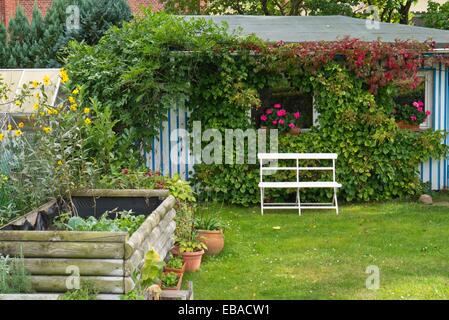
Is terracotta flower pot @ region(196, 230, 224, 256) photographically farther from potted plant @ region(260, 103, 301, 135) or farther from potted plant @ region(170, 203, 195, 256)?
potted plant @ region(260, 103, 301, 135)

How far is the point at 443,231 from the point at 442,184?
350 cm

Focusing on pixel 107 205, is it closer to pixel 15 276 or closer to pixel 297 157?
pixel 15 276

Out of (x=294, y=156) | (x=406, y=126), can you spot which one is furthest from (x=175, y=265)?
(x=406, y=126)

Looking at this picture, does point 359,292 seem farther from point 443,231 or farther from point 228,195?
point 228,195

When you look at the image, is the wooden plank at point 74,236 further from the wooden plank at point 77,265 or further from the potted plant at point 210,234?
the potted plant at point 210,234

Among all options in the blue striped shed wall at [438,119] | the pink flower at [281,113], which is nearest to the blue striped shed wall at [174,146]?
the pink flower at [281,113]

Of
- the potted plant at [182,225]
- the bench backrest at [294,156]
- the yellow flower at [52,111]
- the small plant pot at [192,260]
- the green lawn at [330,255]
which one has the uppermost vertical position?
the yellow flower at [52,111]

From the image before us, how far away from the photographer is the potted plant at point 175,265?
666 centimetres

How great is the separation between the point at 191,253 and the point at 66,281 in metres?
2.38

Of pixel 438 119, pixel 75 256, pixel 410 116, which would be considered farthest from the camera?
pixel 438 119

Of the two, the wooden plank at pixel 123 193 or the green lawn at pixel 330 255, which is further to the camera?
the wooden plank at pixel 123 193

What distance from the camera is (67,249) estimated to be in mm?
5059

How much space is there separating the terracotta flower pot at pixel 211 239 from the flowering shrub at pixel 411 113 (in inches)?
228

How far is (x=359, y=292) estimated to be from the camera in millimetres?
6395
